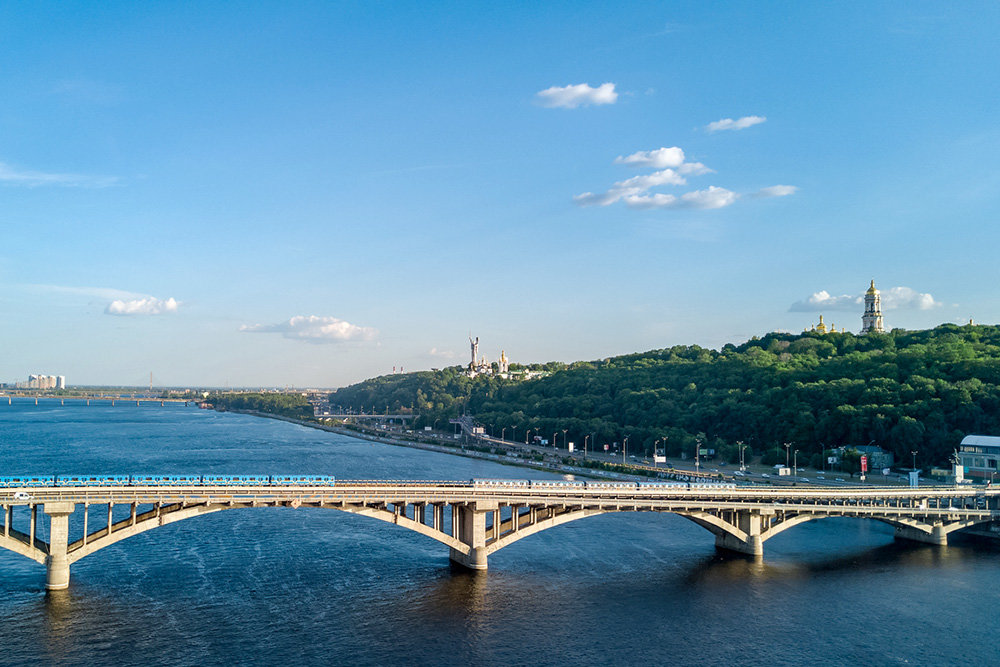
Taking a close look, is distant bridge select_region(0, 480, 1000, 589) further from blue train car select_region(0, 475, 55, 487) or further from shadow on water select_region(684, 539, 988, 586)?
blue train car select_region(0, 475, 55, 487)

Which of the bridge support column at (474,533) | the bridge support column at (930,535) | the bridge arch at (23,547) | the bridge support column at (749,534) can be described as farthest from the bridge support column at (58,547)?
the bridge support column at (930,535)

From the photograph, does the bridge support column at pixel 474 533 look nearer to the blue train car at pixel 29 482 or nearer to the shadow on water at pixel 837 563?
the shadow on water at pixel 837 563

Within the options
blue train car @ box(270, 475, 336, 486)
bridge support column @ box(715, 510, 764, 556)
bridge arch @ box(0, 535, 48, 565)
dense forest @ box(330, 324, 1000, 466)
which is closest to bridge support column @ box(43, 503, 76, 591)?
bridge arch @ box(0, 535, 48, 565)

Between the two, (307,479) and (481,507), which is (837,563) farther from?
(307,479)

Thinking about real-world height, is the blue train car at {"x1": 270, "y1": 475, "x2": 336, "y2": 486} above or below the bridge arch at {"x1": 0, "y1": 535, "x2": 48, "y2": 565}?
above

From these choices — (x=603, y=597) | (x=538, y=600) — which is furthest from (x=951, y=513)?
(x=538, y=600)

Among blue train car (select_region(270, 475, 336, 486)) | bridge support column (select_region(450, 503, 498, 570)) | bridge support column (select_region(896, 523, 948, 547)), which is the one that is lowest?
bridge support column (select_region(896, 523, 948, 547))
